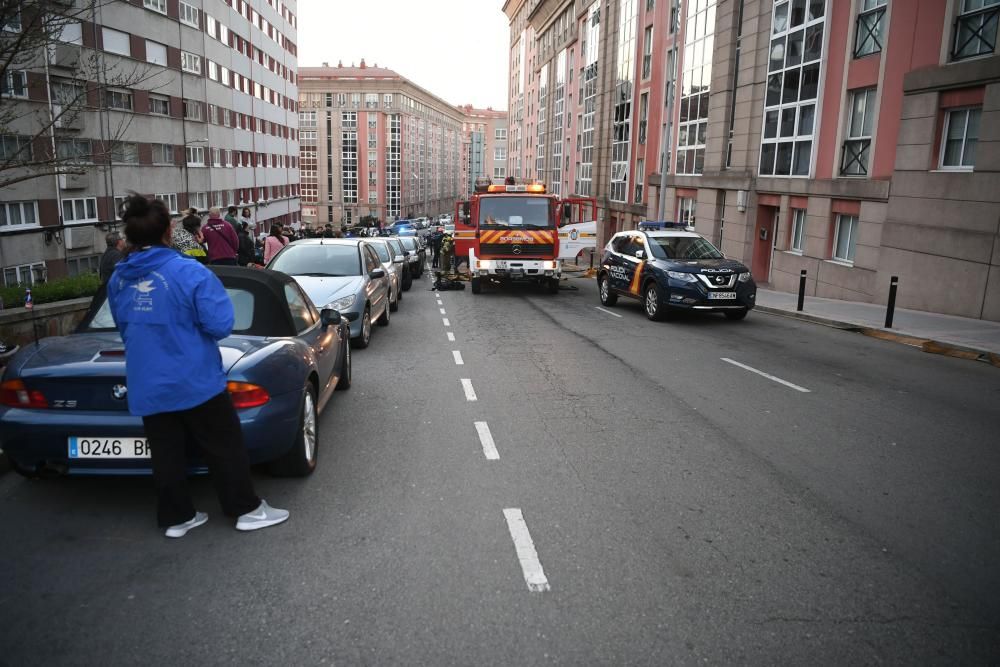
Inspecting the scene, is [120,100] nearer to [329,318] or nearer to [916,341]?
[329,318]

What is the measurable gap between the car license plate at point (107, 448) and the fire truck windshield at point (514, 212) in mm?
15586

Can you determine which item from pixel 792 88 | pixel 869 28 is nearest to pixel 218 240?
pixel 869 28

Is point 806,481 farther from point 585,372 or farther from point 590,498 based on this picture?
point 585,372

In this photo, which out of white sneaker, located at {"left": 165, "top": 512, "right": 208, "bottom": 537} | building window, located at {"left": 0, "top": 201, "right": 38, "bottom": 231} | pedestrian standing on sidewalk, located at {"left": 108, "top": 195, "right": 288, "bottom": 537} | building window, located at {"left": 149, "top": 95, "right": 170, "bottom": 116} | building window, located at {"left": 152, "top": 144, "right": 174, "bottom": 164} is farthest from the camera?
→ building window, located at {"left": 152, "top": 144, "right": 174, "bottom": 164}

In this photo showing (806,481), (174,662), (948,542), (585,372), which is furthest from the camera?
(585,372)

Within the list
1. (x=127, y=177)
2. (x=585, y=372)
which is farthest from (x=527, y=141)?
(x=585, y=372)

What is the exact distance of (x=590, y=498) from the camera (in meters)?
4.92

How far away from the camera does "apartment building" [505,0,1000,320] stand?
14953mm

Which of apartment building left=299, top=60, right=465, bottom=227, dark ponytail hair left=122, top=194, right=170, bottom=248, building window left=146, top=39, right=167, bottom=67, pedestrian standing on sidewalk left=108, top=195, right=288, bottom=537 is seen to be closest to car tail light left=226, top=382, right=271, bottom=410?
pedestrian standing on sidewalk left=108, top=195, right=288, bottom=537

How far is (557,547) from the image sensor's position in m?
4.16

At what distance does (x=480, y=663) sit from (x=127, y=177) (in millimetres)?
38618

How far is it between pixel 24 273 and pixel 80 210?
5010 mm

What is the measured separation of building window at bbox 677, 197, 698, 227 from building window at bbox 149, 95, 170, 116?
2794 cm

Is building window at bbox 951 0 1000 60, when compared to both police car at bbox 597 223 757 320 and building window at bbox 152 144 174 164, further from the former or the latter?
building window at bbox 152 144 174 164
